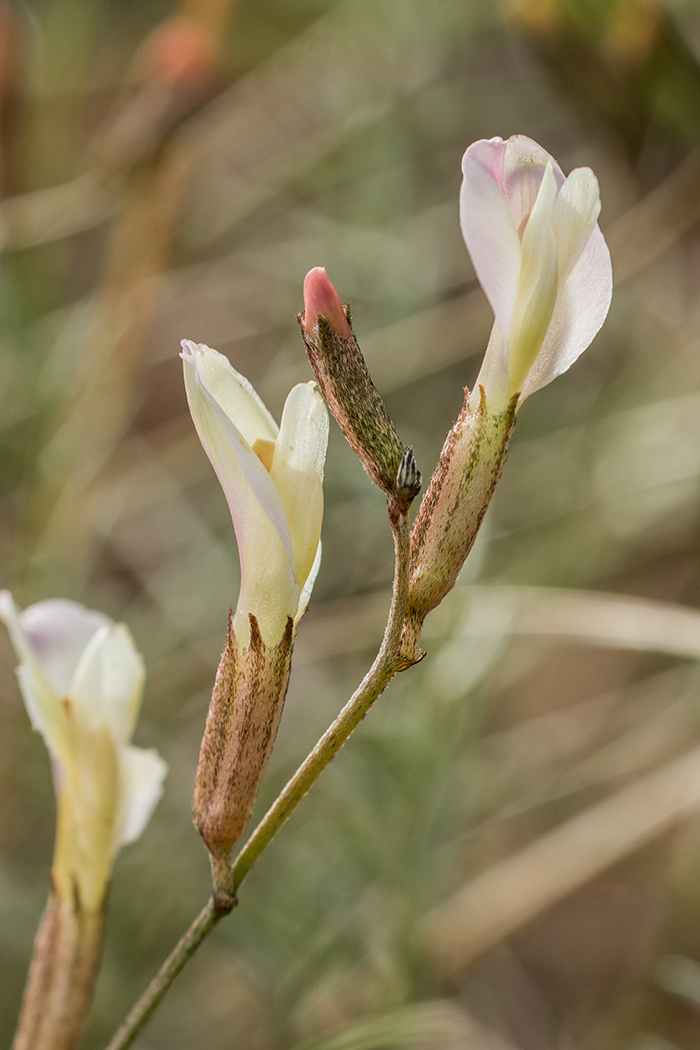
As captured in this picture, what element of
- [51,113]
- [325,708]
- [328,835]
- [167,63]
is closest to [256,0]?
[51,113]

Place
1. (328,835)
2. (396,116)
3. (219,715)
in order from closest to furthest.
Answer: (219,715) → (328,835) → (396,116)

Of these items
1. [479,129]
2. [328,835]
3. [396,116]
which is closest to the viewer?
[328,835]

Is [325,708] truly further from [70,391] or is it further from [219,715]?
[219,715]

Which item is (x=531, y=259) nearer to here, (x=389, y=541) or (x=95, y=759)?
(x=95, y=759)

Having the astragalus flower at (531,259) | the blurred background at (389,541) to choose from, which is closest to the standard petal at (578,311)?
the astragalus flower at (531,259)

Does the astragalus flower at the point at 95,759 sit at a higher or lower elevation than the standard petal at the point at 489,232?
lower

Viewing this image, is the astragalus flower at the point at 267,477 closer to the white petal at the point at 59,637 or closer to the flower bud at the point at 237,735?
the flower bud at the point at 237,735

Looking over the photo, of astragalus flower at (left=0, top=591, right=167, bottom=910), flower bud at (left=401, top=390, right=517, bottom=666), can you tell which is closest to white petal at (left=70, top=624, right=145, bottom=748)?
astragalus flower at (left=0, top=591, right=167, bottom=910)
